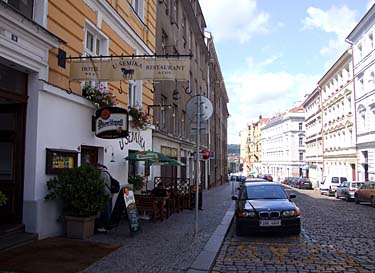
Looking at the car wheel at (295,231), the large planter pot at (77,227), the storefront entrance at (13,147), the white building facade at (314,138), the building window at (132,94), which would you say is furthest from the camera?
the white building facade at (314,138)

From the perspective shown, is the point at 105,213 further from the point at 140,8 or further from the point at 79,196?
the point at 140,8

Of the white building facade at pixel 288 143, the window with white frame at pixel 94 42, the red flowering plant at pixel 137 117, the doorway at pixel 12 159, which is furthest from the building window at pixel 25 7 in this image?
the white building facade at pixel 288 143

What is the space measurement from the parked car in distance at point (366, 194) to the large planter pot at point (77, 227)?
1905cm

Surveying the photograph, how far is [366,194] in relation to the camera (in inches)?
938

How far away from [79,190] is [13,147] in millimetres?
1602

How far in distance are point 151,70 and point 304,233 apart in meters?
6.36

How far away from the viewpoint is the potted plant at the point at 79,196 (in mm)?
8289

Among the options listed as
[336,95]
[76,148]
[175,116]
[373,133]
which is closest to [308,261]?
[76,148]

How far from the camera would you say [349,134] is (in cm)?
4291

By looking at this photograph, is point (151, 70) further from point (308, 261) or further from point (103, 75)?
point (308, 261)

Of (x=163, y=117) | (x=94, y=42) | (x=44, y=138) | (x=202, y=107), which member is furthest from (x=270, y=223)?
(x=163, y=117)

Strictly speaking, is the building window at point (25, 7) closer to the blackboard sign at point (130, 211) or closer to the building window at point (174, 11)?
the blackboard sign at point (130, 211)

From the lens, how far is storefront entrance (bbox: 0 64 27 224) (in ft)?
25.9

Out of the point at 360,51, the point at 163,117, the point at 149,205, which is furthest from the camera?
the point at 360,51
